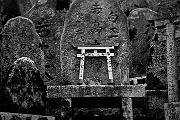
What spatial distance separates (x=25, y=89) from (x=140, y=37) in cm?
516

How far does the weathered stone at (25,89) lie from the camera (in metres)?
Result: 6.48

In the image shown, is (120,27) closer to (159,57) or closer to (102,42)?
(102,42)

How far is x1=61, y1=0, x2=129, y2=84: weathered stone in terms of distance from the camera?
28.0 feet

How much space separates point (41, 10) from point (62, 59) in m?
5.61

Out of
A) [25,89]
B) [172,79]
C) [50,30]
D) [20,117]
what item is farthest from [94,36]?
[50,30]

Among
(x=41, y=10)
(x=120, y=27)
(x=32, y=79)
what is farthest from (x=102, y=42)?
(x=41, y=10)

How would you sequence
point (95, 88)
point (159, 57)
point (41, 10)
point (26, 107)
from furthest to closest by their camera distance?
point (41, 10), point (159, 57), point (95, 88), point (26, 107)

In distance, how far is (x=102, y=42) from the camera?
28.6 feet

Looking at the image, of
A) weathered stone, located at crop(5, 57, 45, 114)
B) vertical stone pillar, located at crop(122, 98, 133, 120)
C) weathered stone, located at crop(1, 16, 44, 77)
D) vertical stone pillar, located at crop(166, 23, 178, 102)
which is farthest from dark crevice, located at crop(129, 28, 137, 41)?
weathered stone, located at crop(5, 57, 45, 114)

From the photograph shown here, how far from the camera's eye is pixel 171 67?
6840 millimetres

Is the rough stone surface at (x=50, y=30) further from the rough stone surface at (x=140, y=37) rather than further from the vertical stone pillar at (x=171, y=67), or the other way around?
the vertical stone pillar at (x=171, y=67)

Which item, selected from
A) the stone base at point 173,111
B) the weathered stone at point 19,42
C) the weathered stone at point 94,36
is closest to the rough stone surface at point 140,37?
the weathered stone at point 94,36

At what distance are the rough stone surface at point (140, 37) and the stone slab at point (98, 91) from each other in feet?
10.4

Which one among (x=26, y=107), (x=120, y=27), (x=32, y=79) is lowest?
(x=26, y=107)
